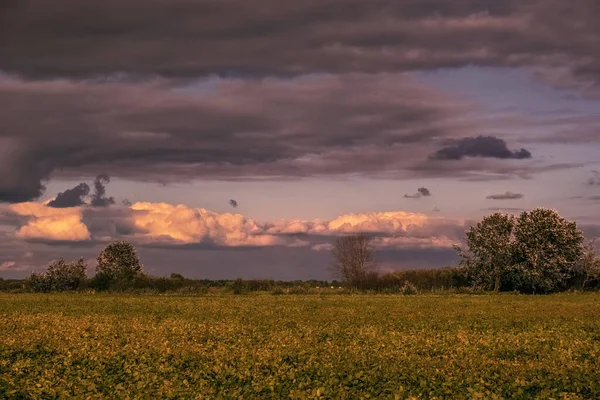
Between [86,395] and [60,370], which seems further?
[60,370]

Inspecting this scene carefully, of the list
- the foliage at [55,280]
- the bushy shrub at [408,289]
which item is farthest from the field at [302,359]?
the foliage at [55,280]

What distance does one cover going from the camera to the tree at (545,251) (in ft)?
237

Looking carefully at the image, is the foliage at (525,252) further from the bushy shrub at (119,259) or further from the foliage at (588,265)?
the bushy shrub at (119,259)

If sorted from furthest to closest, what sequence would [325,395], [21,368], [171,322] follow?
[171,322] < [21,368] < [325,395]

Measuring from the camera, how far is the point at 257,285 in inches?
2945

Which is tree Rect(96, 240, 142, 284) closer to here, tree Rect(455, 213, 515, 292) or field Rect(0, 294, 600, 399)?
tree Rect(455, 213, 515, 292)

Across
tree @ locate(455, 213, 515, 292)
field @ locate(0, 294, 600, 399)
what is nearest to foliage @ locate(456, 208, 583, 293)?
tree @ locate(455, 213, 515, 292)

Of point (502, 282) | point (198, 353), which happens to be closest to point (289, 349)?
point (198, 353)

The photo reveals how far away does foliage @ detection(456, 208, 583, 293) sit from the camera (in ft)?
238

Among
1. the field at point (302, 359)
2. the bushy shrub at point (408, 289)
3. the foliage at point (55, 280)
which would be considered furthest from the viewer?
the foliage at point (55, 280)

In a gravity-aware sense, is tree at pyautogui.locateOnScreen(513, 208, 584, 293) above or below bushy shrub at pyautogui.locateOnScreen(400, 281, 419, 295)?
above

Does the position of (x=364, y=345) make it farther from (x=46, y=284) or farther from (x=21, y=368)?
(x=46, y=284)

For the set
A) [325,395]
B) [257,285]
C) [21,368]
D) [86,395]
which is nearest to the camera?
[325,395]

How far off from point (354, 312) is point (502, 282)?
4198 centimetres
